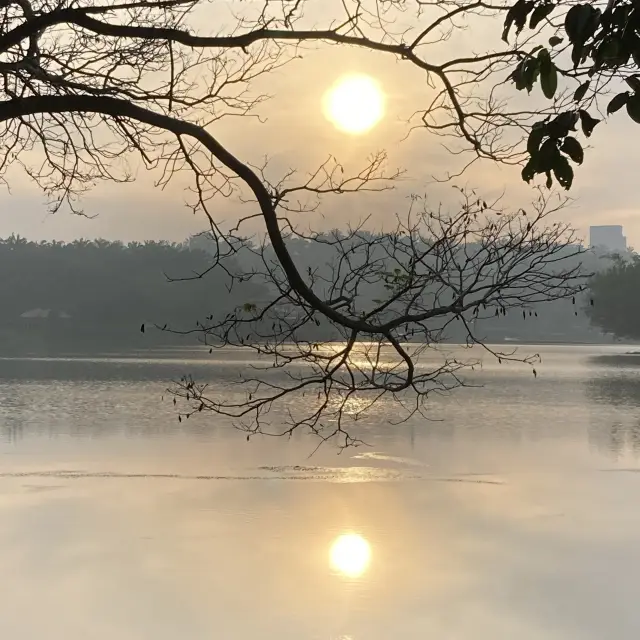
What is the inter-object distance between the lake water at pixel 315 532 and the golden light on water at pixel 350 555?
0.07 ft

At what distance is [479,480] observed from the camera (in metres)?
9.55

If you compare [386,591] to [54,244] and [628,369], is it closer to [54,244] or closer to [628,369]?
[628,369]

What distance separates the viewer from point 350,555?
6.67 meters

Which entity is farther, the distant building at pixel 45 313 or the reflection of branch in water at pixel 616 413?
the distant building at pixel 45 313

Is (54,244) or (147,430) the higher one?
(54,244)

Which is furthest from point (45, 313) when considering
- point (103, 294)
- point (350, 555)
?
point (350, 555)

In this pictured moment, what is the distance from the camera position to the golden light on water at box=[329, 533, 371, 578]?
20.5ft

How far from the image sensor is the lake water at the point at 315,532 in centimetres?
538

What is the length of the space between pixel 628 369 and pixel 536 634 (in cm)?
2358

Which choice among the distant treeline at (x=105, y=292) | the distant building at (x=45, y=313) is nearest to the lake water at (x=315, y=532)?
the distant treeline at (x=105, y=292)

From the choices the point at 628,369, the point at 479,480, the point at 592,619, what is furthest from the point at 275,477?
the point at 628,369

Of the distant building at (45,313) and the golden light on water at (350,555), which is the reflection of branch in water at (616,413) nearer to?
the golden light on water at (350,555)

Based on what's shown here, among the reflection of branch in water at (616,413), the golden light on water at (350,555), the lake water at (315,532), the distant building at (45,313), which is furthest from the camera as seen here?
the distant building at (45,313)

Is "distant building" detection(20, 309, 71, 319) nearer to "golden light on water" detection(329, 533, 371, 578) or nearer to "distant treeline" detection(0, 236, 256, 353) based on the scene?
"distant treeline" detection(0, 236, 256, 353)
